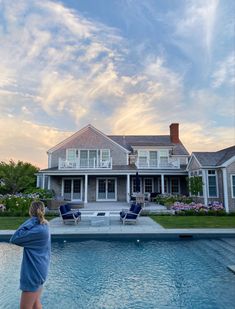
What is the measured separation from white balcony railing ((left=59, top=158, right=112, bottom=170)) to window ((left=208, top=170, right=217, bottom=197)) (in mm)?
9739

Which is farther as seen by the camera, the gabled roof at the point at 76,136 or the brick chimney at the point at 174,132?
the brick chimney at the point at 174,132

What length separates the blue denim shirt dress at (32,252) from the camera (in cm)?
289

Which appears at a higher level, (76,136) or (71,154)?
(76,136)

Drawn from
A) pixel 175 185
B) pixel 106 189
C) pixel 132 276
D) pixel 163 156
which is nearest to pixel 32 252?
pixel 132 276

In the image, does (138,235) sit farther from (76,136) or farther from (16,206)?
(76,136)

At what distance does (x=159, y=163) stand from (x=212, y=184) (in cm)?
783

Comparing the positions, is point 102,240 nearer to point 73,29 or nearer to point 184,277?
point 184,277

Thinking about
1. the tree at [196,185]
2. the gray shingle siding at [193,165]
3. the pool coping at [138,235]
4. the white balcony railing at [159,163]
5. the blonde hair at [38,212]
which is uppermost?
the white balcony railing at [159,163]

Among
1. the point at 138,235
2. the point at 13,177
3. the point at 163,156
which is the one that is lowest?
the point at 138,235

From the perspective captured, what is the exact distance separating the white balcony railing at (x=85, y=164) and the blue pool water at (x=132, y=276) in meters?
15.3

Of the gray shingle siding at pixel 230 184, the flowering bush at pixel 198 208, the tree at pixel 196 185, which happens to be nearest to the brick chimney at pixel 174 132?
the tree at pixel 196 185

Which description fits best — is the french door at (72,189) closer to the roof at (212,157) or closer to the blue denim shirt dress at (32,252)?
the roof at (212,157)

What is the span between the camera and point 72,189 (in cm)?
2562

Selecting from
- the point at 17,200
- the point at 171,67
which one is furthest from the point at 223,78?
the point at 17,200
